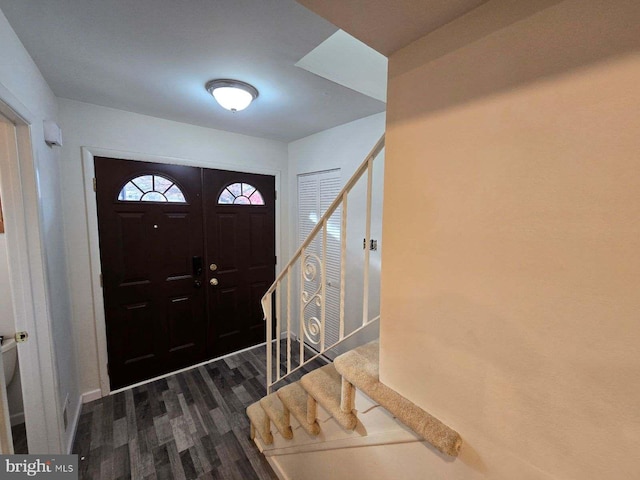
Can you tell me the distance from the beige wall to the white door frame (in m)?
1.76

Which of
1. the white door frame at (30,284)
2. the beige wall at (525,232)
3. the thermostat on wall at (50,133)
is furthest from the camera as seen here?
the thermostat on wall at (50,133)

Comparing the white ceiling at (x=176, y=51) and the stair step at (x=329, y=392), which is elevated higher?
the white ceiling at (x=176, y=51)

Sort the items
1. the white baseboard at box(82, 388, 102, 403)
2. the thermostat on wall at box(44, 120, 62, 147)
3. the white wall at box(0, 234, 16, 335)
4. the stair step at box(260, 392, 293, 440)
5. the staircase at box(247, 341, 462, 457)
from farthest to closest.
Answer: the white baseboard at box(82, 388, 102, 403)
the white wall at box(0, 234, 16, 335)
the thermostat on wall at box(44, 120, 62, 147)
the stair step at box(260, 392, 293, 440)
the staircase at box(247, 341, 462, 457)

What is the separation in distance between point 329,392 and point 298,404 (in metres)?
0.33

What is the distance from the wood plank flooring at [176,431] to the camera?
5.41 feet

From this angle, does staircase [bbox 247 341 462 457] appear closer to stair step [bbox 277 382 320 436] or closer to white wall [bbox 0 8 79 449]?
stair step [bbox 277 382 320 436]

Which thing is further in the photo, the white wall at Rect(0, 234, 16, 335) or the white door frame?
the white wall at Rect(0, 234, 16, 335)

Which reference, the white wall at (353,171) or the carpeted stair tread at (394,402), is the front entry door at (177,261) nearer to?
the white wall at (353,171)

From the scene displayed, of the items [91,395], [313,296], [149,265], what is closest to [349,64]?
[313,296]

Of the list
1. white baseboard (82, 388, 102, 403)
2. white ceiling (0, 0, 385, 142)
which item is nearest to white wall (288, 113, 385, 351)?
white ceiling (0, 0, 385, 142)

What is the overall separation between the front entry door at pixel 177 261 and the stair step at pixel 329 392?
1768mm

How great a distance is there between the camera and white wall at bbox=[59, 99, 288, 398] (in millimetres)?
1972

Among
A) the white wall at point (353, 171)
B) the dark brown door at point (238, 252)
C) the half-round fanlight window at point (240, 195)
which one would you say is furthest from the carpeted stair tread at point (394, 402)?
the half-round fanlight window at point (240, 195)

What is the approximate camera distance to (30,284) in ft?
4.50
